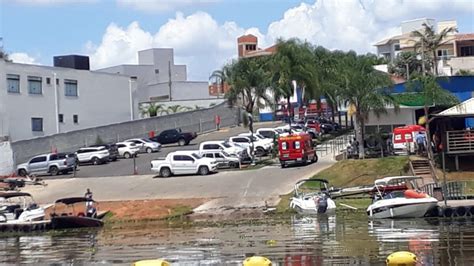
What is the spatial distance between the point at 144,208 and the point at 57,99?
129 feet

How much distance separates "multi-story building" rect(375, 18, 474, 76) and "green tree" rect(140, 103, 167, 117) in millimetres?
32057

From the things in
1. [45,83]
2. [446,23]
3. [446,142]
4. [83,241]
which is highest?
[446,23]

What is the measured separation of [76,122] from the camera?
90375 millimetres

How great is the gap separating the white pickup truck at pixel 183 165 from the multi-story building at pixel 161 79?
69193 mm

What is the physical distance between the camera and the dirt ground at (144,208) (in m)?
49.6

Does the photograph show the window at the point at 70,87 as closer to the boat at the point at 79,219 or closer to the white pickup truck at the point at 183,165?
the white pickup truck at the point at 183,165

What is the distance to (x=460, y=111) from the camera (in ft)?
181

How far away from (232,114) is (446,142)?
5224cm

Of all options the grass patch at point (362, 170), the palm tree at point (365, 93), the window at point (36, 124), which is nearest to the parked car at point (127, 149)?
the window at point (36, 124)

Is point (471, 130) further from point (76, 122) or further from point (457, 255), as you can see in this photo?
point (76, 122)

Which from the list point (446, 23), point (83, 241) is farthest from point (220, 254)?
point (446, 23)

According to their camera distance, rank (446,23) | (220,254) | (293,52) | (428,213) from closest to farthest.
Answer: (220,254), (428,213), (293,52), (446,23)

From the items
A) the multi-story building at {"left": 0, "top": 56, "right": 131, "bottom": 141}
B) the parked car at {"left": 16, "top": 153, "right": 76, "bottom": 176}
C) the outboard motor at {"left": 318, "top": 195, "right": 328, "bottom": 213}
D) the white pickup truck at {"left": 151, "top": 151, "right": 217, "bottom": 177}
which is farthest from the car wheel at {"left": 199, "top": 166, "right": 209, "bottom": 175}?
the multi-story building at {"left": 0, "top": 56, "right": 131, "bottom": 141}

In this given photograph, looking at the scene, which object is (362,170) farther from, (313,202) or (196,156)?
(196,156)
